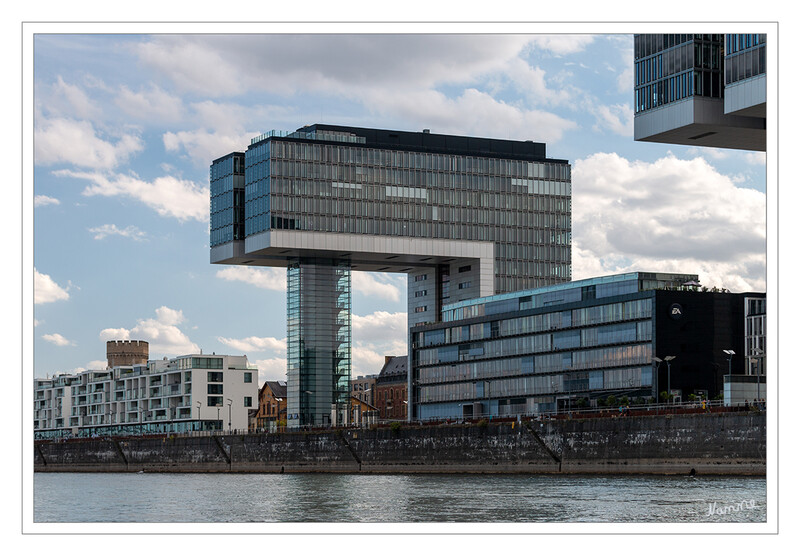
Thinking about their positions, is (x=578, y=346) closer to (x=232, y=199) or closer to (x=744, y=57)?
(x=744, y=57)

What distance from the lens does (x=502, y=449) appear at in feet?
361

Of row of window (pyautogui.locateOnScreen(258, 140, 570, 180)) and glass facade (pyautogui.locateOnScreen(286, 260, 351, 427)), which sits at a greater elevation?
row of window (pyautogui.locateOnScreen(258, 140, 570, 180))

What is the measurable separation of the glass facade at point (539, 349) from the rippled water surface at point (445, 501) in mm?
42157

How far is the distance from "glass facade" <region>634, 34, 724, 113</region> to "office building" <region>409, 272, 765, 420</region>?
22744 millimetres

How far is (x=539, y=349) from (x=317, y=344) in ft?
144

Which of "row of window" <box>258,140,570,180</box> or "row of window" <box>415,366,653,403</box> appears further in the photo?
"row of window" <box>258,140,570,180</box>

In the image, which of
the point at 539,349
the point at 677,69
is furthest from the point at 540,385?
the point at 677,69

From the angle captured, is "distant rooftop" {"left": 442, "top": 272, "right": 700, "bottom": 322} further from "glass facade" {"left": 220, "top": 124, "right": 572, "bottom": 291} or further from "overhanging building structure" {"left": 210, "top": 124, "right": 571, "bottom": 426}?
"glass facade" {"left": 220, "top": 124, "right": 572, "bottom": 291}

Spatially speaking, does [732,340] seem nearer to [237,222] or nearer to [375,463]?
[375,463]

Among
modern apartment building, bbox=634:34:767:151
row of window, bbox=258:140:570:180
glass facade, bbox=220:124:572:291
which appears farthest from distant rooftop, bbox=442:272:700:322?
row of window, bbox=258:140:570:180

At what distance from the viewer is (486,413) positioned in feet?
550

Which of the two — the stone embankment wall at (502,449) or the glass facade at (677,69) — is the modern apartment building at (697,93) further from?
the stone embankment wall at (502,449)

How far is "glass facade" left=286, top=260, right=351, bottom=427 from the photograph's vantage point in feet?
630

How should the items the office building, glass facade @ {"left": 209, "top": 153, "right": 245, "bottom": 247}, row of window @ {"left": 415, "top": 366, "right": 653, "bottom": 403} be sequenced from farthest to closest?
glass facade @ {"left": 209, "top": 153, "right": 245, "bottom": 247}, row of window @ {"left": 415, "top": 366, "right": 653, "bottom": 403}, the office building
